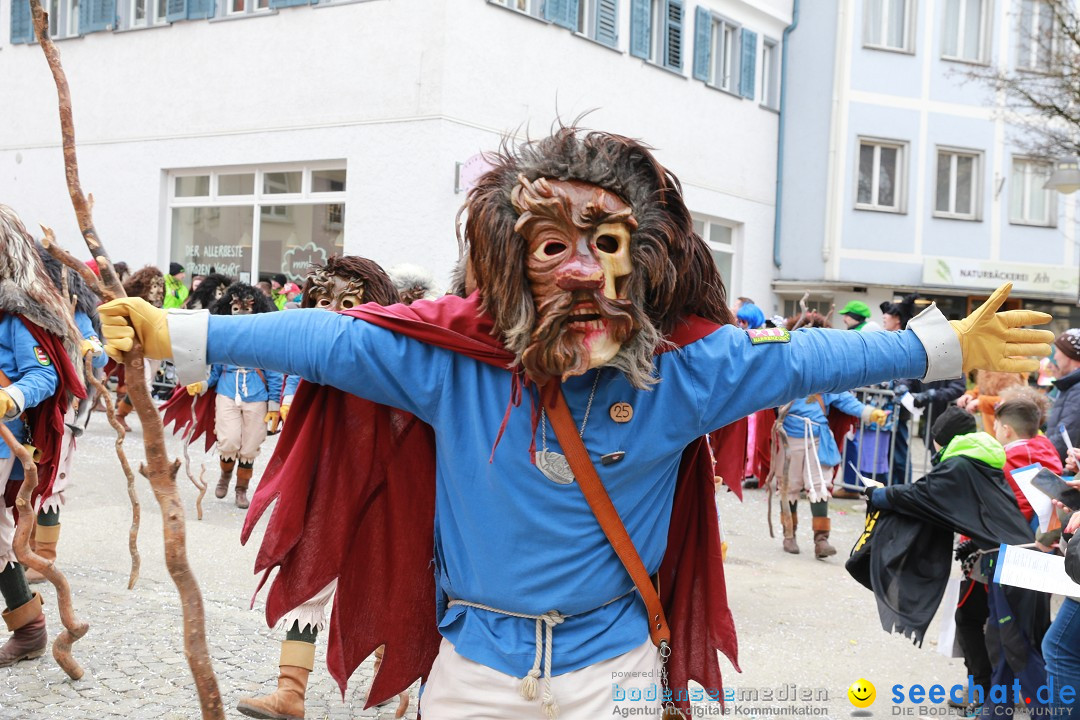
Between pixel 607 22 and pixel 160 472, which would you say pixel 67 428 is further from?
pixel 607 22

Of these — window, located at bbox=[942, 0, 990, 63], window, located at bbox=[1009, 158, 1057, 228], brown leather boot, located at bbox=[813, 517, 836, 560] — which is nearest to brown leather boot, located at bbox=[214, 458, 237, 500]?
→ brown leather boot, located at bbox=[813, 517, 836, 560]

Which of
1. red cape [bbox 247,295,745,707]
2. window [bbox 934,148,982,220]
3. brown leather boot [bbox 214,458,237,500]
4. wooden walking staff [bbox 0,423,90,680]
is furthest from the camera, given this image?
window [bbox 934,148,982,220]

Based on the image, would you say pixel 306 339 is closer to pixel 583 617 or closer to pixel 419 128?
pixel 583 617

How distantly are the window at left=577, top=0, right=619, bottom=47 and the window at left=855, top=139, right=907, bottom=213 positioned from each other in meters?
6.51

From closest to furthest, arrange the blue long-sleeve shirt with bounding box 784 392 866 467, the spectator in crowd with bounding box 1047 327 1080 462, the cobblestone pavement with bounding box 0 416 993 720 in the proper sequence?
1. the cobblestone pavement with bounding box 0 416 993 720
2. the spectator in crowd with bounding box 1047 327 1080 462
3. the blue long-sleeve shirt with bounding box 784 392 866 467

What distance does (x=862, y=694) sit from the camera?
200 inches

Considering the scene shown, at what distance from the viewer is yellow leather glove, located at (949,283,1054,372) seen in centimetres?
266

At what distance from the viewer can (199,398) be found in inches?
346

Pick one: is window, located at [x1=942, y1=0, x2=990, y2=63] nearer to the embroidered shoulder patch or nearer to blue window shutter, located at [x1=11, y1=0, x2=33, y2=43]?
blue window shutter, located at [x1=11, y1=0, x2=33, y2=43]

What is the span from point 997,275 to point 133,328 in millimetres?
20786

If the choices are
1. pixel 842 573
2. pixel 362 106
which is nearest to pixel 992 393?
pixel 842 573

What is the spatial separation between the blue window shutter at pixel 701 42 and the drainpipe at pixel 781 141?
274 cm

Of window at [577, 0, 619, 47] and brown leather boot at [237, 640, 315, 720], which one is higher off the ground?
window at [577, 0, 619, 47]

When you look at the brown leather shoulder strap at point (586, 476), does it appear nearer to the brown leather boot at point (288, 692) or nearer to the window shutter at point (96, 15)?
the brown leather boot at point (288, 692)
